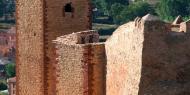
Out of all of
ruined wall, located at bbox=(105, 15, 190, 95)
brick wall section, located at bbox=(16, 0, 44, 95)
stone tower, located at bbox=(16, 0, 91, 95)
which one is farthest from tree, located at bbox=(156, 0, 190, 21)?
ruined wall, located at bbox=(105, 15, 190, 95)

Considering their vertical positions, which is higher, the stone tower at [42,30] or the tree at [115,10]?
the stone tower at [42,30]

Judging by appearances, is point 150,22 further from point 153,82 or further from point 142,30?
point 153,82

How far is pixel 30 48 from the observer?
86.0 feet

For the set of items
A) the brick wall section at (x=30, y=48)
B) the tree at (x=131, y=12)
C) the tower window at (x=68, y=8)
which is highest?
the tower window at (x=68, y=8)

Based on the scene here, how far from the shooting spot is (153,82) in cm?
1673

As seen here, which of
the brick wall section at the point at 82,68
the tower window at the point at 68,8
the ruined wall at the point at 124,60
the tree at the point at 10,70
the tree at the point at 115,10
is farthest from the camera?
the tree at the point at 115,10

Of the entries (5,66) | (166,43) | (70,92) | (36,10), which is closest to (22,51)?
(36,10)

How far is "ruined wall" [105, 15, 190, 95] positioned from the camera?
16.7m

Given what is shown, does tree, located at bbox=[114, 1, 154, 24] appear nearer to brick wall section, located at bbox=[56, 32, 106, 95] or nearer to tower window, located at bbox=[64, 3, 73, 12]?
tower window, located at bbox=[64, 3, 73, 12]

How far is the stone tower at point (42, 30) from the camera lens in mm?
25406

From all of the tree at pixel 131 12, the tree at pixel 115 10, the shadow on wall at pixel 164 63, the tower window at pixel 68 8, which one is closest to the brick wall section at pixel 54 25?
the tower window at pixel 68 8

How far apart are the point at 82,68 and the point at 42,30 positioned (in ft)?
21.0

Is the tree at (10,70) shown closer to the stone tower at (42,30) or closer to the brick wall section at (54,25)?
the stone tower at (42,30)

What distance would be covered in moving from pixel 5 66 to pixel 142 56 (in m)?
72.2
